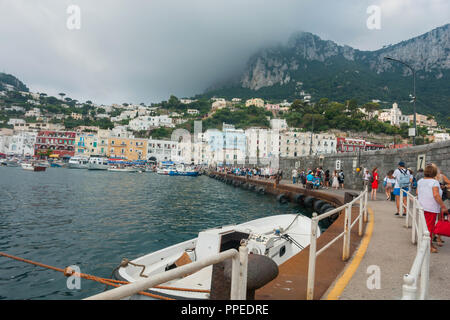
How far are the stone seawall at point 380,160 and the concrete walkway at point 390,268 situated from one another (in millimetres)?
7652

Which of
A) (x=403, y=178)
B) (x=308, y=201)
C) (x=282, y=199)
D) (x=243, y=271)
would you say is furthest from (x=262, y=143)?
(x=243, y=271)

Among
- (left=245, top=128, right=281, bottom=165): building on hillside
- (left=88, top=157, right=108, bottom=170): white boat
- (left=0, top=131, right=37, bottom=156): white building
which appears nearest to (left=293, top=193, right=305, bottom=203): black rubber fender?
(left=245, top=128, right=281, bottom=165): building on hillside

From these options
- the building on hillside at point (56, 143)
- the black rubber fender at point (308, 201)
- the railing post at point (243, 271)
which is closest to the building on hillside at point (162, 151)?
the building on hillside at point (56, 143)

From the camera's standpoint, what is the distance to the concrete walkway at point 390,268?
11.3 feet

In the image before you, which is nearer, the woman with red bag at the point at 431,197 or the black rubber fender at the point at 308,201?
the woman with red bag at the point at 431,197

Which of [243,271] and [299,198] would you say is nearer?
[243,271]

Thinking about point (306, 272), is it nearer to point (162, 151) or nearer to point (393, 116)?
point (162, 151)

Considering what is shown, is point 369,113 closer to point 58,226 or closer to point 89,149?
point 89,149

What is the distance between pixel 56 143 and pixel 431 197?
362 ft

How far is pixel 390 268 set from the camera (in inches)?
172

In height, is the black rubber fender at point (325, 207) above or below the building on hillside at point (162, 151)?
below

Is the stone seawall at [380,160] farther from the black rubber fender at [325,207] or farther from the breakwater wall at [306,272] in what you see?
the breakwater wall at [306,272]

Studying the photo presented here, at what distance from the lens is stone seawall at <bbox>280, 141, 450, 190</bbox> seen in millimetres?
12320
